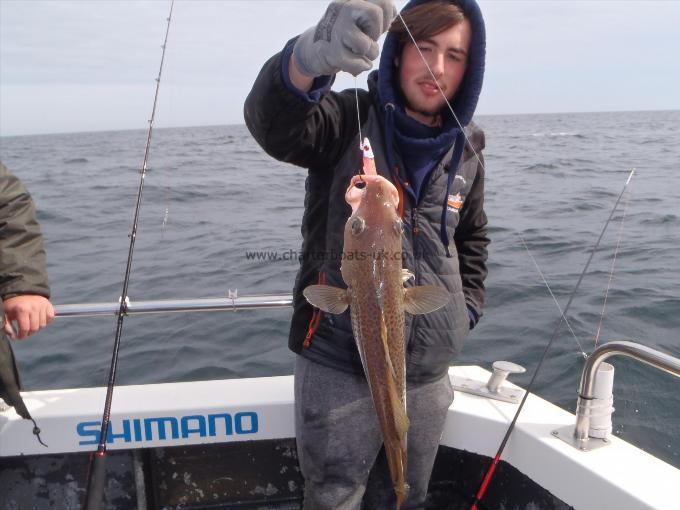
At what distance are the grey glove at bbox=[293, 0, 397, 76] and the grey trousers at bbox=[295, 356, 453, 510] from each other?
4.07ft

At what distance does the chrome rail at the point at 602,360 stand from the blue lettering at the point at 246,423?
1666 millimetres

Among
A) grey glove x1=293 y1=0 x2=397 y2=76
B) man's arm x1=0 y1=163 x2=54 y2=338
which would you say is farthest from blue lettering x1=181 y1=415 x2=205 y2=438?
grey glove x1=293 y1=0 x2=397 y2=76

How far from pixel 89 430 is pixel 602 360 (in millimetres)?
2594

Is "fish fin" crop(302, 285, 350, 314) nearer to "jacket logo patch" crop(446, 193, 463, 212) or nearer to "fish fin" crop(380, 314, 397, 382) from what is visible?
"fish fin" crop(380, 314, 397, 382)

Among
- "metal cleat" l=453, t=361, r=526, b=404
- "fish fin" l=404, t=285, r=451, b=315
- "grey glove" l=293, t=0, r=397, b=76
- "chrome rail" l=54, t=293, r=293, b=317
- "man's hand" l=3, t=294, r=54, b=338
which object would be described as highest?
"grey glove" l=293, t=0, r=397, b=76

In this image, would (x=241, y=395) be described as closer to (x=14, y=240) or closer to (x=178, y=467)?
(x=178, y=467)

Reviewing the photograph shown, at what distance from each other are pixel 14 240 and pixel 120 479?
5.09ft

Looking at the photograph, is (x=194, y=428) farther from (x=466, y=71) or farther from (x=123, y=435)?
(x=466, y=71)

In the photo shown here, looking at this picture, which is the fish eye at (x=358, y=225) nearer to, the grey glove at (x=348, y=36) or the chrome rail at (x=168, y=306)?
the grey glove at (x=348, y=36)

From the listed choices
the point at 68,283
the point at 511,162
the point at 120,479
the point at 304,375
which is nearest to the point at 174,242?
the point at 68,283

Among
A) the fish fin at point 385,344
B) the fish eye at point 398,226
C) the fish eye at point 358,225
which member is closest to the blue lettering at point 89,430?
the fish fin at point 385,344

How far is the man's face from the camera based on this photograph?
250cm

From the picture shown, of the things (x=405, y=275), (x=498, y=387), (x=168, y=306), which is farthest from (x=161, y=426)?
(x=498, y=387)

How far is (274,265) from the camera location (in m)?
8.97
